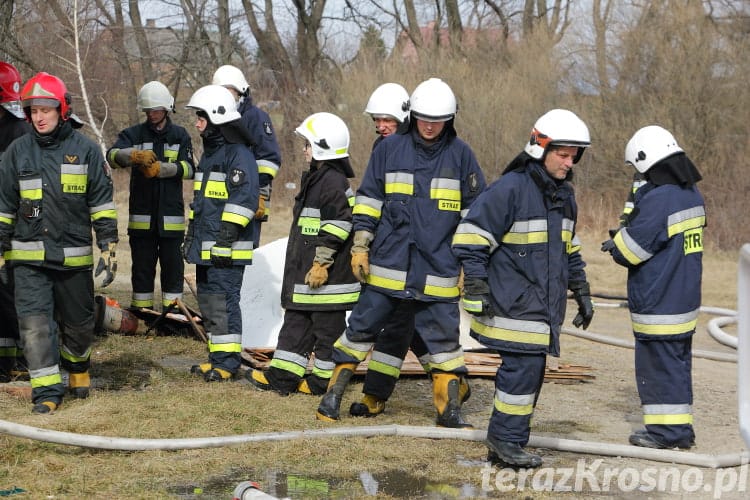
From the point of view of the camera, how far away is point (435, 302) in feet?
19.1

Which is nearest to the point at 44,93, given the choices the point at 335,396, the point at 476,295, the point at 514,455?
the point at 335,396

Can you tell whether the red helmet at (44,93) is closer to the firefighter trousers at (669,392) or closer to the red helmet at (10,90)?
the red helmet at (10,90)

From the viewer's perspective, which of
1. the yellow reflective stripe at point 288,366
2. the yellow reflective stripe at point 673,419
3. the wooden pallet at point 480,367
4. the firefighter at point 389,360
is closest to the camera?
the yellow reflective stripe at point 673,419

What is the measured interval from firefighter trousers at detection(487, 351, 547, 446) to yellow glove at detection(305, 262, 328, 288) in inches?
63.3

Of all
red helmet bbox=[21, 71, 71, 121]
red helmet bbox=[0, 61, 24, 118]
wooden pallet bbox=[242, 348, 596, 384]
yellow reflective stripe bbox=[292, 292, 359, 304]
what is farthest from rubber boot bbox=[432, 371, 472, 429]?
red helmet bbox=[0, 61, 24, 118]

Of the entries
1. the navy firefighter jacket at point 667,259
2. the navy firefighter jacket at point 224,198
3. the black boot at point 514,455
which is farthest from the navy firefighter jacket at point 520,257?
the navy firefighter jacket at point 224,198

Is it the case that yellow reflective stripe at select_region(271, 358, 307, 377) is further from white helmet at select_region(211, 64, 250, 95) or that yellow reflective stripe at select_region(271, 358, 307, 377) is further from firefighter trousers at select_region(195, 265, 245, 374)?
white helmet at select_region(211, 64, 250, 95)

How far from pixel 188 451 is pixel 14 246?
1.85 metres

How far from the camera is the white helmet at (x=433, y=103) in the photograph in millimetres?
5750

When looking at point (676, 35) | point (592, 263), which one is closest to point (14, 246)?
point (592, 263)

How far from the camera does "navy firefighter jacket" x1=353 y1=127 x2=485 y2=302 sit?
18.9ft

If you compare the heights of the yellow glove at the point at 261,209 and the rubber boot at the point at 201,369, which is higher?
the yellow glove at the point at 261,209

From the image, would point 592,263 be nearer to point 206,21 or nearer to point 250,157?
point 250,157

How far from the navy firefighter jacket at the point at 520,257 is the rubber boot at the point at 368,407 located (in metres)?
1.27
